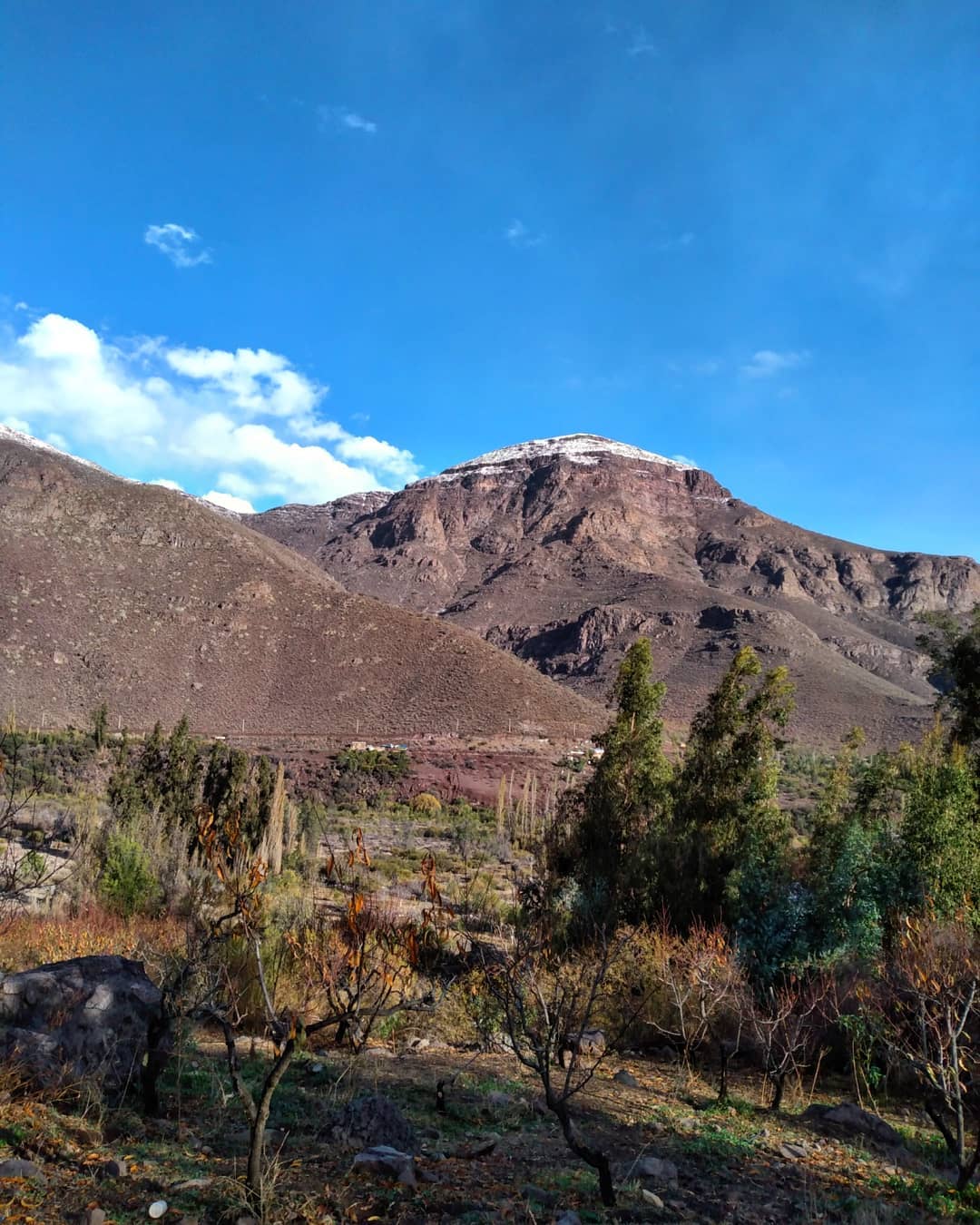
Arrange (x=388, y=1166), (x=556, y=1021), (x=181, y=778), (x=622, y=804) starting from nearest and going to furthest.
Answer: (x=388, y=1166)
(x=556, y=1021)
(x=622, y=804)
(x=181, y=778)

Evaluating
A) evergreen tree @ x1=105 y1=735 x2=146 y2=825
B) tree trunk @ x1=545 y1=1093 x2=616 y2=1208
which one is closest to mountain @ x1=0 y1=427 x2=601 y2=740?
evergreen tree @ x1=105 y1=735 x2=146 y2=825

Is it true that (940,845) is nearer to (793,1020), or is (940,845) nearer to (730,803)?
(730,803)

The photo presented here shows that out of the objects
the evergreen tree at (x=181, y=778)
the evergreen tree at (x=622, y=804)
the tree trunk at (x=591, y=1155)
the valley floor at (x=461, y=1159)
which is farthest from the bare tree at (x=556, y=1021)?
the evergreen tree at (x=181, y=778)

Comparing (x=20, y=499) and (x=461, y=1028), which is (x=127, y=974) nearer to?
(x=461, y=1028)

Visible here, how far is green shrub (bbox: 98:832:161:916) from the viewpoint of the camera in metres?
14.5

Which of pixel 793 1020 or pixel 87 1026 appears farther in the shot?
pixel 793 1020

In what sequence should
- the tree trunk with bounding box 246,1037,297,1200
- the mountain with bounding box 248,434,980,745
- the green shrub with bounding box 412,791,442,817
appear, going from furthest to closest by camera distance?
the mountain with bounding box 248,434,980,745 → the green shrub with bounding box 412,791,442,817 → the tree trunk with bounding box 246,1037,297,1200

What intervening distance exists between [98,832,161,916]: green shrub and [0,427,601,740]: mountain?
4764cm

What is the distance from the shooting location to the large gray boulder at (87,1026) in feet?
Result: 19.9

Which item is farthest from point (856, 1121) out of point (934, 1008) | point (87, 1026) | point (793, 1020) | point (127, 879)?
point (127, 879)

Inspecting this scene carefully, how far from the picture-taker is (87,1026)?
21.2 ft

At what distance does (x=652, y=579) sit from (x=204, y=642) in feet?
278

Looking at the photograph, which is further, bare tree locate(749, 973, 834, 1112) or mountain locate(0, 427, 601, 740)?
mountain locate(0, 427, 601, 740)

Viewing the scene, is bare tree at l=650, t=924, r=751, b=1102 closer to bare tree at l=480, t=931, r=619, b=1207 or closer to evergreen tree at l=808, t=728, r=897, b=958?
bare tree at l=480, t=931, r=619, b=1207
